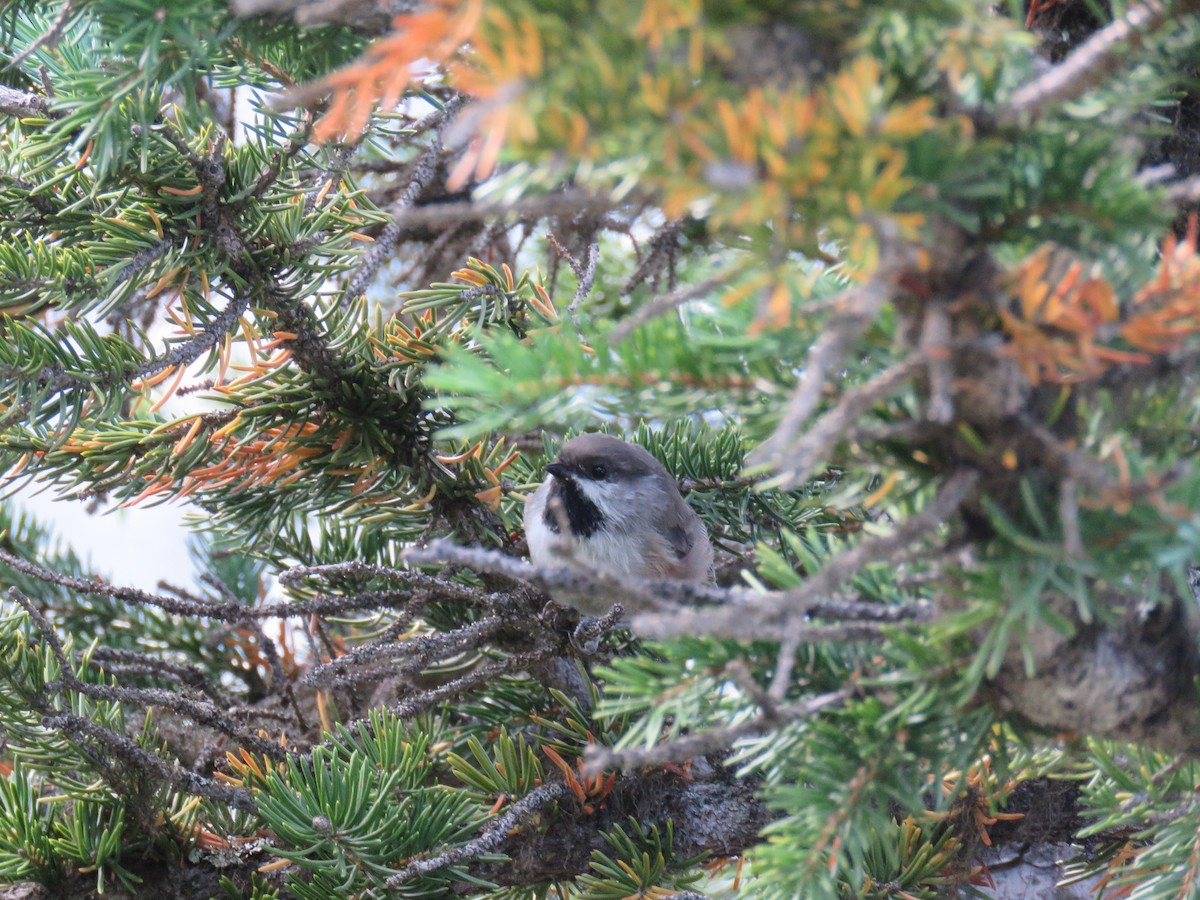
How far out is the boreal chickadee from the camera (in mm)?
3260

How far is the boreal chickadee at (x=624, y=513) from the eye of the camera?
326 centimetres

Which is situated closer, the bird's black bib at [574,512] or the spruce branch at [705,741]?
the spruce branch at [705,741]

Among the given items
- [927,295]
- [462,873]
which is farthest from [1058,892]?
[927,295]

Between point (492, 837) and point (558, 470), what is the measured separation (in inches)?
50.3

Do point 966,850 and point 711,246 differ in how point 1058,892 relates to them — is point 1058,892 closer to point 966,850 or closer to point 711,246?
point 966,850

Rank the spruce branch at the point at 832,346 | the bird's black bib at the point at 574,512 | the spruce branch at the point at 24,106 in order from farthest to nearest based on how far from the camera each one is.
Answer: the bird's black bib at the point at 574,512 < the spruce branch at the point at 24,106 < the spruce branch at the point at 832,346

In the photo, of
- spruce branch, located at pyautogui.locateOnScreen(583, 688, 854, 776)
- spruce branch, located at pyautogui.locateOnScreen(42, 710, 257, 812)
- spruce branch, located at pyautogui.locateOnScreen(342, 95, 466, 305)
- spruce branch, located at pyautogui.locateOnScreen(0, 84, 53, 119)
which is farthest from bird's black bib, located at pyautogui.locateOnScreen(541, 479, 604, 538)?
spruce branch, located at pyautogui.locateOnScreen(583, 688, 854, 776)

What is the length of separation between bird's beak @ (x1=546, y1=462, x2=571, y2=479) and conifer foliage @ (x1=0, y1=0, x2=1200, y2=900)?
18 cm

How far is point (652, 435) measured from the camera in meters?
2.98

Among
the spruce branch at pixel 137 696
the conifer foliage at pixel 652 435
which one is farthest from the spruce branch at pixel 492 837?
the spruce branch at pixel 137 696

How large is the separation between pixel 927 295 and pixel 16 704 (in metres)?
1.87

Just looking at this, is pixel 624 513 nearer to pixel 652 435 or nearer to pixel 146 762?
pixel 652 435

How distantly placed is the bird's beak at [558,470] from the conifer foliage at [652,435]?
0.57ft

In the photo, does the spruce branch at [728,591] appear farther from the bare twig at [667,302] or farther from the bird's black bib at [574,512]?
the bird's black bib at [574,512]
